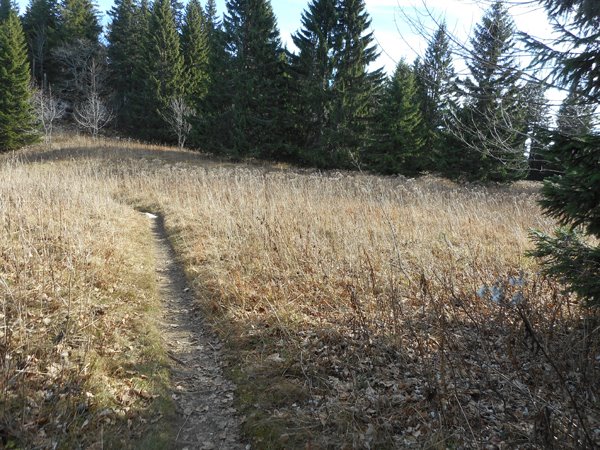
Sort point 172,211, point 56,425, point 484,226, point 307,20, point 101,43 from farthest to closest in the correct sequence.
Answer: point 101,43, point 307,20, point 172,211, point 484,226, point 56,425

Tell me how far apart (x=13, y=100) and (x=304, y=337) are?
3073 centimetres

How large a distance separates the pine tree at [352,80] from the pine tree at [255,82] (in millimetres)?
3946

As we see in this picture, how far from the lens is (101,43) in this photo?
39469 mm

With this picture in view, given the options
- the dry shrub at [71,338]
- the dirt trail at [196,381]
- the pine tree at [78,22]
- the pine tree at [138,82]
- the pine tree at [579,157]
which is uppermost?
the pine tree at [78,22]

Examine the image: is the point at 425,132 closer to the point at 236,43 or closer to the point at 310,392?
the point at 236,43

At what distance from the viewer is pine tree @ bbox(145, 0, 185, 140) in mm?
29672

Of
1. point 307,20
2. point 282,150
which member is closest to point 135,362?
point 282,150

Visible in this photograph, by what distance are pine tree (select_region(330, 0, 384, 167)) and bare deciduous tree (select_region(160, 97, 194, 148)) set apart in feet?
37.4

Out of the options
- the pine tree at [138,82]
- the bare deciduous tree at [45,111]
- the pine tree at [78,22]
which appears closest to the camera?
the bare deciduous tree at [45,111]

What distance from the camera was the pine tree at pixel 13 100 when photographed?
24.5 m

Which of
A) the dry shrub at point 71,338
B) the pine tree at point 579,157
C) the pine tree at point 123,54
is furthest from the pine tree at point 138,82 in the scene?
the pine tree at point 579,157

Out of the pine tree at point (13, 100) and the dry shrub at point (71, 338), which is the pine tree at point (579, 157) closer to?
the dry shrub at point (71, 338)

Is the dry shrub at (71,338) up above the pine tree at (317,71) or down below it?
below

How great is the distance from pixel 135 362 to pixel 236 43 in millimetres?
25907
